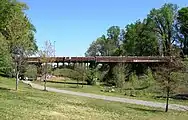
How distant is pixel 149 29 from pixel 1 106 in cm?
8766

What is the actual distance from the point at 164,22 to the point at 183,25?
536cm

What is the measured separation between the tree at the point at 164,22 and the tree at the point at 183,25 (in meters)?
1.74

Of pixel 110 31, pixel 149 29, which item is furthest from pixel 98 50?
pixel 149 29

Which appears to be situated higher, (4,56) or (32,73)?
(4,56)

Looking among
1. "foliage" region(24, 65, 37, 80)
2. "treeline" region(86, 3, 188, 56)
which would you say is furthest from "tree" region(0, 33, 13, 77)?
"treeline" region(86, 3, 188, 56)

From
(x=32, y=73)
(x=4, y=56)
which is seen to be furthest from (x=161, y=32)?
(x=4, y=56)

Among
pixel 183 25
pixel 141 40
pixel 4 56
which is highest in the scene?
pixel 183 25

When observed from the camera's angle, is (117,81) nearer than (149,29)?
Yes

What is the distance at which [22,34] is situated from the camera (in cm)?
3850

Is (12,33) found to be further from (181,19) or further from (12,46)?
(181,19)

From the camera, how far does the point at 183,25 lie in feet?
339

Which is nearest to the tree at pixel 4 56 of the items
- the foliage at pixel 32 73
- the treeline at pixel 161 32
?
the foliage at pixel 32 73

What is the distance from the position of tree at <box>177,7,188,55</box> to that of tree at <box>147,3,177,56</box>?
1.74m

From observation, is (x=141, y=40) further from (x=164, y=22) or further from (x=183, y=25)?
(x=183, y=25)
